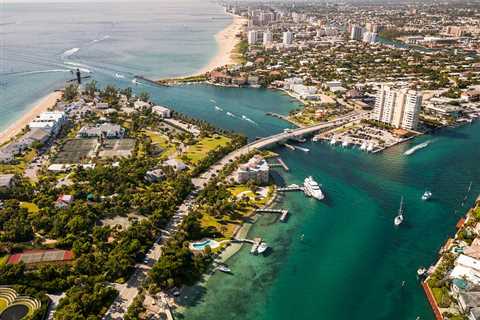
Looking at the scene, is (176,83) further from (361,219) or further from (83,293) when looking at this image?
(83,293)

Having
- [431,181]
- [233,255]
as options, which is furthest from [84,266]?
[431,181]

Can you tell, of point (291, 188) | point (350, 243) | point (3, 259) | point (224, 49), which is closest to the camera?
point (3, 259)

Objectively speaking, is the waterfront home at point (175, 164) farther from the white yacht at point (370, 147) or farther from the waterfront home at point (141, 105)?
the white yacht at point (370, 147)

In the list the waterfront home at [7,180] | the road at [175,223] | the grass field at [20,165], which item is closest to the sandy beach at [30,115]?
the grass field at [20,165]

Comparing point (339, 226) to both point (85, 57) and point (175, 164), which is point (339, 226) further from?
point (85, 57)

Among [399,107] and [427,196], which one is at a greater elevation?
[399,107]

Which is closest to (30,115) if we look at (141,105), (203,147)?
(141,105)
